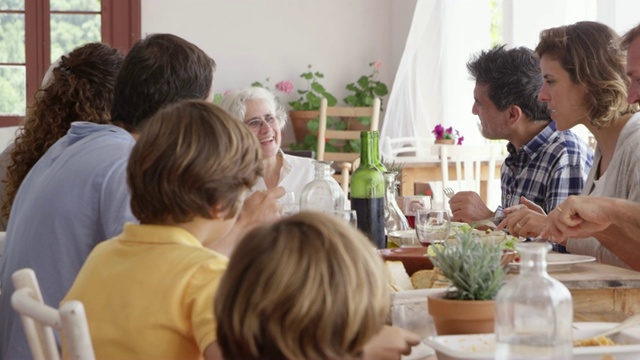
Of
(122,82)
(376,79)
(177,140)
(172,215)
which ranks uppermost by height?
(376,79)

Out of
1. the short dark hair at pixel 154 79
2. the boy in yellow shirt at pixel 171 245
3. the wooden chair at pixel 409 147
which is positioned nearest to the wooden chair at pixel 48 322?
the boy in yellow shirt at pixel 171 245

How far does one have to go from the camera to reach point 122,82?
2.20 meters

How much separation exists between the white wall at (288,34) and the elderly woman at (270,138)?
4166mm

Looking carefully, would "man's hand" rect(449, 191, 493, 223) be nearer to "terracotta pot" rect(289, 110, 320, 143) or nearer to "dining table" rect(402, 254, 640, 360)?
"dining table" rect(402, 254, 640, 360)

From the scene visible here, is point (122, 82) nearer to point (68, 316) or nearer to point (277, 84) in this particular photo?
point (68, 316)

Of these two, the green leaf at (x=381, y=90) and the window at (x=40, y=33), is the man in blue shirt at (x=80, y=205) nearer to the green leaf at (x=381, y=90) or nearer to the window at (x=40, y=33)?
the window at (x=40, y=33)

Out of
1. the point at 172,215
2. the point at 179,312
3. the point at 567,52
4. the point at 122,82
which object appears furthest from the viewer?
the point at 567,52

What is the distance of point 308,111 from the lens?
7.70m

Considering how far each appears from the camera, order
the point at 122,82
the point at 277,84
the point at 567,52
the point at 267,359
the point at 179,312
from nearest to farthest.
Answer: the point at 267,359
the point at 179,312
the point at 122,82
the point at 567,52
the point at 277,84

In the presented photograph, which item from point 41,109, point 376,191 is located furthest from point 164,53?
point 376,191

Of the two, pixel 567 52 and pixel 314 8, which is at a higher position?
pixel 314 8

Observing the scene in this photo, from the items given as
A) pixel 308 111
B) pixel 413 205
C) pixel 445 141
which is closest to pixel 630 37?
pixel 413 205

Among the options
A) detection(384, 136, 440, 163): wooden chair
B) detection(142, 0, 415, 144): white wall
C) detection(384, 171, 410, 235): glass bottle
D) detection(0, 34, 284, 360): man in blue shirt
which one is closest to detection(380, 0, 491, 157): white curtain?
detection(384, 136, 440, 163): wooden chair

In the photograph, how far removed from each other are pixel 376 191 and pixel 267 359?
1505 mm
